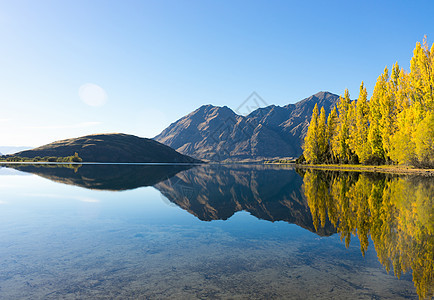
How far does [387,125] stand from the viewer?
219 feet

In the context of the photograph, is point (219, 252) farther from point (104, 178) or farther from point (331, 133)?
point (331, 133)

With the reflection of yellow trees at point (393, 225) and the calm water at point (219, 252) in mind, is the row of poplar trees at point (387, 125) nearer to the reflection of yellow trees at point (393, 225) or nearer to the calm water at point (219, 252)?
the reflection of yellow trees at point (393, 225)

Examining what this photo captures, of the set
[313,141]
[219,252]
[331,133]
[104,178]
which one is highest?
[331,133]

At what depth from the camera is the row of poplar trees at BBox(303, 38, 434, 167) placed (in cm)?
5375

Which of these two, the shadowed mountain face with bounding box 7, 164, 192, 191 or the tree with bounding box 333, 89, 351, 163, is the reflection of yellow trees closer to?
the shadowed mountain face with bounding box 7, 164, 192, 191

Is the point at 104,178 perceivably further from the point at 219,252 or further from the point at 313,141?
the point at 313,141

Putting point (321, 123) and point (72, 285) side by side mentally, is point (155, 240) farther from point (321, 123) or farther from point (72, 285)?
point (321, 123)

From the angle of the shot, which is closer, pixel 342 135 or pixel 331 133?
pixel 342 135

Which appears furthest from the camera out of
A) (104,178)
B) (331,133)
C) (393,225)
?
(331,133)

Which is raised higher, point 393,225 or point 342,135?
point 342,135

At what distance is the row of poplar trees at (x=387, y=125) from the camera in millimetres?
53750

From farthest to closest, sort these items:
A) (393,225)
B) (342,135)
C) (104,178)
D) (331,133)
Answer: (331,133), (342,135), (104,178), (393,225)

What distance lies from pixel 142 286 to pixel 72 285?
6.57 feet

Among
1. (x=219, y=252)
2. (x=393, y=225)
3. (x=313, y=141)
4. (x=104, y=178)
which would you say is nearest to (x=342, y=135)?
(x=313, y=141)
